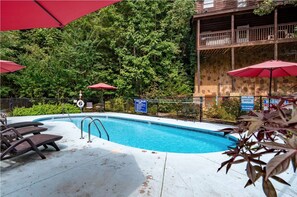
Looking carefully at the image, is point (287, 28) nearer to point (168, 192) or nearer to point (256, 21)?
point (256, 21)

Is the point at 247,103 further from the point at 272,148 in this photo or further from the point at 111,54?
the point at 111,54

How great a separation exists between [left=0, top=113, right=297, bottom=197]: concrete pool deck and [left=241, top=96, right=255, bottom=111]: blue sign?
14.1 ft

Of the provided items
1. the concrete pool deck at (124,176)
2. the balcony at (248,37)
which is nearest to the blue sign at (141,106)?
the balcony at (248,37)

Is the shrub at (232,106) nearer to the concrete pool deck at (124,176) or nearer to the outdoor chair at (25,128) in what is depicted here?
the concrete pool deck at (124,176)

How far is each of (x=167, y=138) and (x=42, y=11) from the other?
6.33m

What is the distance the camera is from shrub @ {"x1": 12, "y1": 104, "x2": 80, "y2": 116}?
36.5 ft

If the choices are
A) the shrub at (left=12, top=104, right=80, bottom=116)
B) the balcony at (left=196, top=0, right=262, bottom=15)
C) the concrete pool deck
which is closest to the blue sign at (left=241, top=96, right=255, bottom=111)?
the concrete pool deck

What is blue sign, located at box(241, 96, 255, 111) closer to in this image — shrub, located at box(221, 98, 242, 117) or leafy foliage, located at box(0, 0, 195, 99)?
shrub, located at box(221, 98, 242, 117)

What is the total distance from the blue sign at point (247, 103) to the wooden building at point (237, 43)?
487 centimetres

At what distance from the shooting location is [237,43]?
12.1 meters

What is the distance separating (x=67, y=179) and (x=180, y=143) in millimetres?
4576

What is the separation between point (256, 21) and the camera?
13.4 metres

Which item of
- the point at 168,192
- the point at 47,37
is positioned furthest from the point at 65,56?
the point at 168,192

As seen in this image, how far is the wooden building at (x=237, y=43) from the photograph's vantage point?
12047 mm
